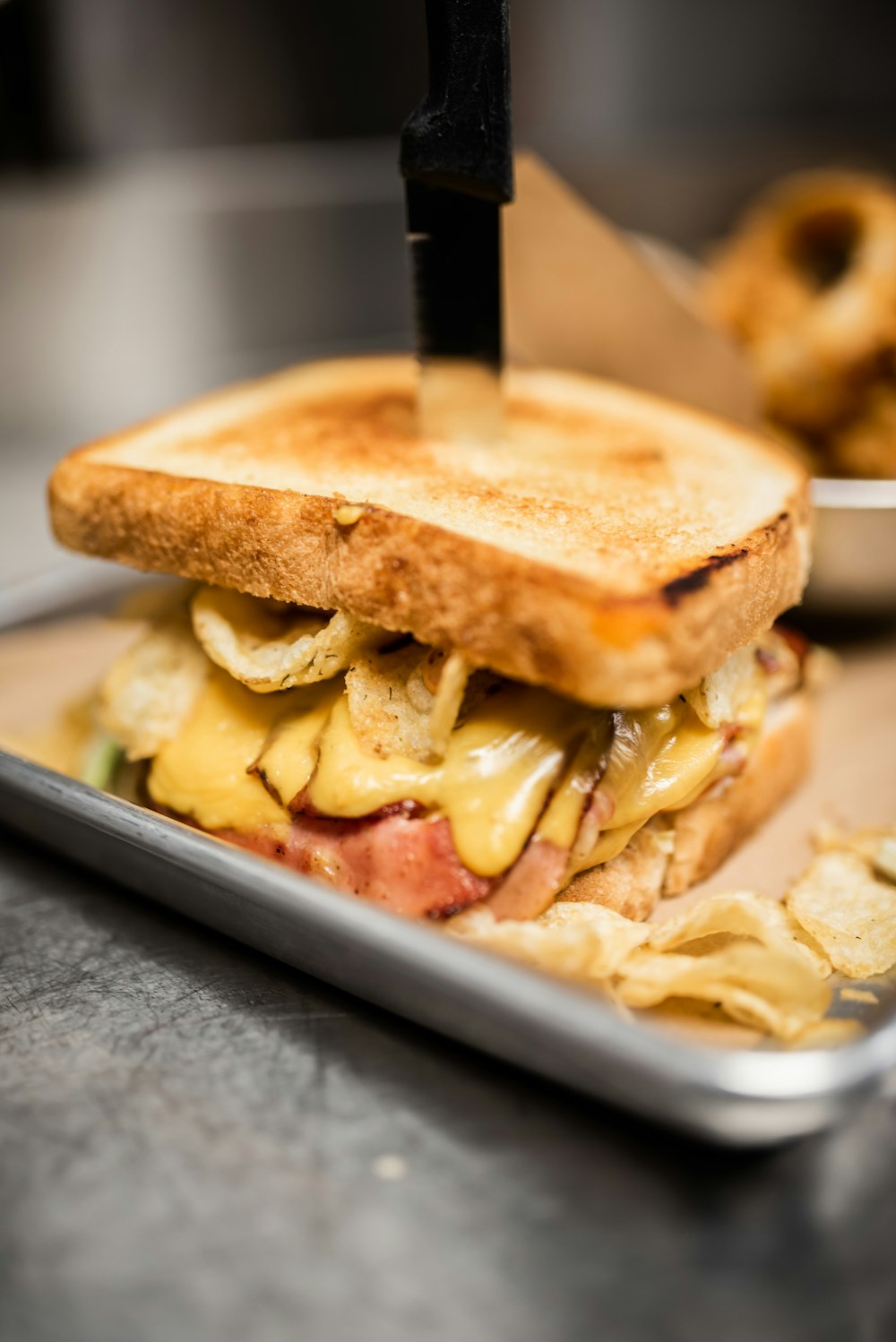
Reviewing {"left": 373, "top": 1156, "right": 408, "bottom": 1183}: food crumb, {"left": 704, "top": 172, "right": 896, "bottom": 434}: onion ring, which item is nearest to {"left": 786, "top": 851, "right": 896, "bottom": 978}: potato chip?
{"left": 373, "top": 1156, "right": 408, "bottom": 1183}: food crumb

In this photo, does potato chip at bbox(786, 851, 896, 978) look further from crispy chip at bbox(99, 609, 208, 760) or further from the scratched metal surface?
crispy chip at bbox(99, 609, 208, 760)

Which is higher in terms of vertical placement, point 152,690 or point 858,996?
point 152,690

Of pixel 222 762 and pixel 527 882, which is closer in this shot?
pixel 527 882

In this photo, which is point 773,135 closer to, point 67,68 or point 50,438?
point 67,68

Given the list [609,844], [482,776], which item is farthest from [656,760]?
[482,776]

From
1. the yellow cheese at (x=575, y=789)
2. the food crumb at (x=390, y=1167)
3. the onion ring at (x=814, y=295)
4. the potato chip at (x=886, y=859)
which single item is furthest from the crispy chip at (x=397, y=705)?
the onion ring at (x=814, y=295)

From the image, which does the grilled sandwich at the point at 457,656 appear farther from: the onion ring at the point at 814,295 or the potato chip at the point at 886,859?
the onion ring at the point at 814,295

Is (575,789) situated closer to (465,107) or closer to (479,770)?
(479,770)
